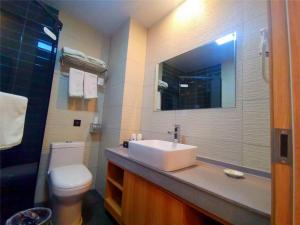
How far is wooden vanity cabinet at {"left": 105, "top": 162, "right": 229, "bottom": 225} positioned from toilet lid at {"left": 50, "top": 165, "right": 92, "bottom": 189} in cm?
38

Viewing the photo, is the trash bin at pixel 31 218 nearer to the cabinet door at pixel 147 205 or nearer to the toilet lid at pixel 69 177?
the toilet lid at pixel 69 177

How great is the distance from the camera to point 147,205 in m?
1.07

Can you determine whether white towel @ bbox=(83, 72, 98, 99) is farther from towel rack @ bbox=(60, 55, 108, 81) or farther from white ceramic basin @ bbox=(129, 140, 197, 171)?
white ceramic basin @ bbox=(129, 140, 197, 171)

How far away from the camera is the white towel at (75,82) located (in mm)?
1817

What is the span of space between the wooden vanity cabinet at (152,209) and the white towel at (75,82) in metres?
1.14

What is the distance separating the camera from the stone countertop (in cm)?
62

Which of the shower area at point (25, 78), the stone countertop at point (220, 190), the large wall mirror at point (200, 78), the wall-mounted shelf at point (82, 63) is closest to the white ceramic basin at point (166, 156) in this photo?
the stone countertop at point (220, 190)

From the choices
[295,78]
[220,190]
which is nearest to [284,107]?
[295,78]

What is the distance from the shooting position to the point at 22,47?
1.38m

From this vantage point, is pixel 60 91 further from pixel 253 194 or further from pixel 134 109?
pixel 253 194

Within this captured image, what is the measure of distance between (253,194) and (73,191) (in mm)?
1259

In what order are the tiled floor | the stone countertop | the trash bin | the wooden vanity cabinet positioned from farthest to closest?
the tiled floor < the trash bin < the wooden vanity cabinet < the stone countertop

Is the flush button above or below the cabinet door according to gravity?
above

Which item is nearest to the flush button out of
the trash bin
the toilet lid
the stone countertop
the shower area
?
the shower area
